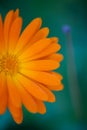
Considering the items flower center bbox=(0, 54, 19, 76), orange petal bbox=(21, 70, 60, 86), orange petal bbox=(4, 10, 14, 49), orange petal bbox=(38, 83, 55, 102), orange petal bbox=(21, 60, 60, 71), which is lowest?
orange petal bbox=(38, 83, 55, 102)

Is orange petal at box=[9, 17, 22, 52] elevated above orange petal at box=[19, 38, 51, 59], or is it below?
above

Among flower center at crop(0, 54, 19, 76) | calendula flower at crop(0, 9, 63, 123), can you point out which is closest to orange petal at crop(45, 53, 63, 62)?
calendula flower at crop(0, 9, 63, 123)

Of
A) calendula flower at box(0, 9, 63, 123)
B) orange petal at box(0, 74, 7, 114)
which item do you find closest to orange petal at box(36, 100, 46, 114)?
calendula flower at box(0, 9, 63, 123)

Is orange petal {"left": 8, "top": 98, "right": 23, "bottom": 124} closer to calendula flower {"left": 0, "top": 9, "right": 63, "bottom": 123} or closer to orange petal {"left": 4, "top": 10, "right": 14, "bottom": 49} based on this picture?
calendula flower {"left": 0, "top": 9, "right": 63, "bottom": 123}

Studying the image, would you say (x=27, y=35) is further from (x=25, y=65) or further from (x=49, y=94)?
(x=49, y=94)

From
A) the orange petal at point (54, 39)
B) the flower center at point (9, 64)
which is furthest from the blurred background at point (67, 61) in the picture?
the flower center at point (9, 64)

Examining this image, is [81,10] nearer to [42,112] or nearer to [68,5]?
[68,5]

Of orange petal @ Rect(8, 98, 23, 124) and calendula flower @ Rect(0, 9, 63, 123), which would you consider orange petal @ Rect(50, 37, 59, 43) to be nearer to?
calendula flower @ Rect(0, 9, 63, 123)
